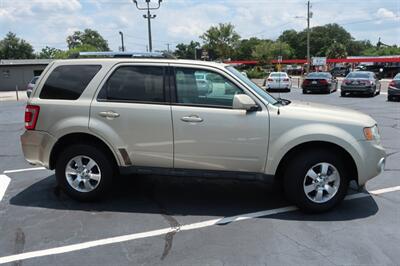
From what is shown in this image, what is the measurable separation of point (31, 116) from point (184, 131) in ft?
6.73

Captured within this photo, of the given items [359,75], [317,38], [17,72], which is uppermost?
[317,38]

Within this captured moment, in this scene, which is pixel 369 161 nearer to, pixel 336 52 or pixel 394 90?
pixel 394 90

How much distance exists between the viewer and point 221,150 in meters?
5.02

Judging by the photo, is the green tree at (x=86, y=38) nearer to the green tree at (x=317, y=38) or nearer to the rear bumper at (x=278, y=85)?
the green tree at (x=317, y=38)

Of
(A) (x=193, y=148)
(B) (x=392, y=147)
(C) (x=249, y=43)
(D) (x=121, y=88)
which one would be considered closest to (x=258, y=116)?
(A) (x=193, y=148)

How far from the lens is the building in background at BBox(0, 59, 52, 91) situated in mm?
48291

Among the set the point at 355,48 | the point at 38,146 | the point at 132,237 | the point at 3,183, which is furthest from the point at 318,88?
the point at 355,48

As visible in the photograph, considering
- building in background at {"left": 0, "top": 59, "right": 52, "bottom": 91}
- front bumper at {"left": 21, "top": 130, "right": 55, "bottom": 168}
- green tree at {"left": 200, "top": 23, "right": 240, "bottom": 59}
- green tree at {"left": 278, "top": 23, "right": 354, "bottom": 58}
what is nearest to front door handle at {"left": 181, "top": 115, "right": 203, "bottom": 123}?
front bumper at {"left": 21, "top": 130, "right": 55, "bottom": 168}

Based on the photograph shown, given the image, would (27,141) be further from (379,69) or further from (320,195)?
(379,69)

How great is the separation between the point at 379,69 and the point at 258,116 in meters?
61.0

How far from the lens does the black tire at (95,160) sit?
5324mm

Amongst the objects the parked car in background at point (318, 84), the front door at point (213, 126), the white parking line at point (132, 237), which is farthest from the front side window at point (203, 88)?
the parked car in background at point (318, 84)

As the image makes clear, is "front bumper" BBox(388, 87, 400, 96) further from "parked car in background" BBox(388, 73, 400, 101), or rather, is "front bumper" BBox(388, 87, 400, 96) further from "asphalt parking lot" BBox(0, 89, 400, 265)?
"asphalt parking lot" BBox(0, 89, 400, 265)

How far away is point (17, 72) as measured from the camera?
160ft
